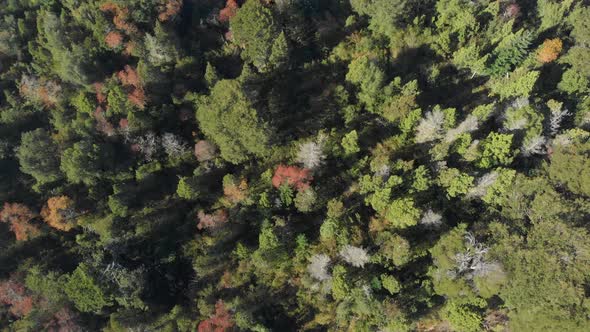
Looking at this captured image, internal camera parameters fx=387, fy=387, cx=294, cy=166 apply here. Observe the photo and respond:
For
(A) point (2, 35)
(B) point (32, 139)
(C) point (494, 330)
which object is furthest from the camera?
(A) point (2, 35)

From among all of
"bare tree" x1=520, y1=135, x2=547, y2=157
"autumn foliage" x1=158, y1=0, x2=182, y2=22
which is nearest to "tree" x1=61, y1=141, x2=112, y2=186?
"autumn foliage" x1=158, y1=0, x2=182, y2=22

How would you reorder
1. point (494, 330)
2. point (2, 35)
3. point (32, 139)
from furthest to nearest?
point (2, 35), point (32, 139), point (494, 330)

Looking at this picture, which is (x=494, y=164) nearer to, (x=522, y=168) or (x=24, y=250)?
(x=522, y=168)

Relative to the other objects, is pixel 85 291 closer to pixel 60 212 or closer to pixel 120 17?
pixel 60 212

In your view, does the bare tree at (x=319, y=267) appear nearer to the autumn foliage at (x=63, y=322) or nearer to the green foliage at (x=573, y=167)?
the green foliage at (x=573, y=167)

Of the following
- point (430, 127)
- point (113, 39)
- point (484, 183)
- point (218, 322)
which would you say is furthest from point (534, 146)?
point (113, 39)

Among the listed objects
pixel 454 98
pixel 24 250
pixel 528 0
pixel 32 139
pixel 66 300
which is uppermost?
pixel 528 0

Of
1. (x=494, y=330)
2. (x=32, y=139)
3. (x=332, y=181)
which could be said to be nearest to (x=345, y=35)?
(x=332, y=181)
